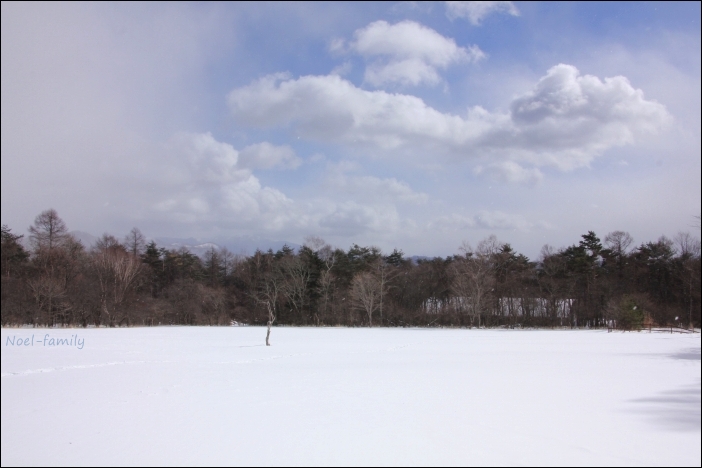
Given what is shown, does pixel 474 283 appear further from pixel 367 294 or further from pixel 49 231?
pixel 49 231

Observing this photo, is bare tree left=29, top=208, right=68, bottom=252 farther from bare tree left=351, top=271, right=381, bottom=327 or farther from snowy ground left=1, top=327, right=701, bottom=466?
bare tree left=351, top=271, right=381, bottom=327

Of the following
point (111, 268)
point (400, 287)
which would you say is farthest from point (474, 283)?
point (111, 268)

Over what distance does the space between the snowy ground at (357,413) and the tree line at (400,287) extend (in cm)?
1393

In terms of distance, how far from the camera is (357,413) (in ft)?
26.2

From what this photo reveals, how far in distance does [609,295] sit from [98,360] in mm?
35894

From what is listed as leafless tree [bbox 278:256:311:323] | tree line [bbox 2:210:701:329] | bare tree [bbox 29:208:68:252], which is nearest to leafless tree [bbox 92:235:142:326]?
tree line [bbox 2:210:701:329]

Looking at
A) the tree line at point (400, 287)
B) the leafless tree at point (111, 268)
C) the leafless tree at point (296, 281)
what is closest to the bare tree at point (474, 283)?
the tree line at point (400, 287)

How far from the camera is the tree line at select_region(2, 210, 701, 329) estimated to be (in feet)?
108

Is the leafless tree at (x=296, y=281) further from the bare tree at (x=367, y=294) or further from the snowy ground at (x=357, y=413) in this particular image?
the snowy ground at (x=357, y=413)

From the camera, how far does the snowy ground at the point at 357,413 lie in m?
5.91

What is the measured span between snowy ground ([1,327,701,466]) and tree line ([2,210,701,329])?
1393 centimetres

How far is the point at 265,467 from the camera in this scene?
5578 millimetres

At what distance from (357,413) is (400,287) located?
40.1 m

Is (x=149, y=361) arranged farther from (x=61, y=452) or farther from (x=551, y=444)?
(x=551, y=444)
